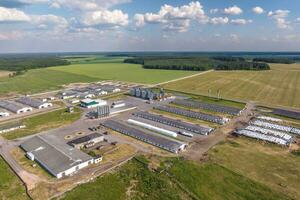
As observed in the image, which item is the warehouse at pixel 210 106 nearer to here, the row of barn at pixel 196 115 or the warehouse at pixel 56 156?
the row of barn at pixel 196 115

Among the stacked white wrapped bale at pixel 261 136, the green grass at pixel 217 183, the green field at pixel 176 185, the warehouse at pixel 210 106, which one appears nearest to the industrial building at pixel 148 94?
the warehouse at pixel 210 106

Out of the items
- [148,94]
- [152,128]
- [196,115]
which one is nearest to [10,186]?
[152,128]

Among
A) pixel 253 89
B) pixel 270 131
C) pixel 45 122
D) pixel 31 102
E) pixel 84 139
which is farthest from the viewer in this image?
pixel 253 89

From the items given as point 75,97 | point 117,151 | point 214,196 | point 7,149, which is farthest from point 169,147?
point 75,97

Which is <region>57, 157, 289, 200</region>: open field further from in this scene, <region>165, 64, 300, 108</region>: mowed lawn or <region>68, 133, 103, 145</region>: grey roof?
<region>165, 64, 300, 108</region>: mowed lawn

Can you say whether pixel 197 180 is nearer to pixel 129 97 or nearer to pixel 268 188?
pixel 268 188

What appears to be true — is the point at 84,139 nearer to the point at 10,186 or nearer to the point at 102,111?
the point at 10,186
